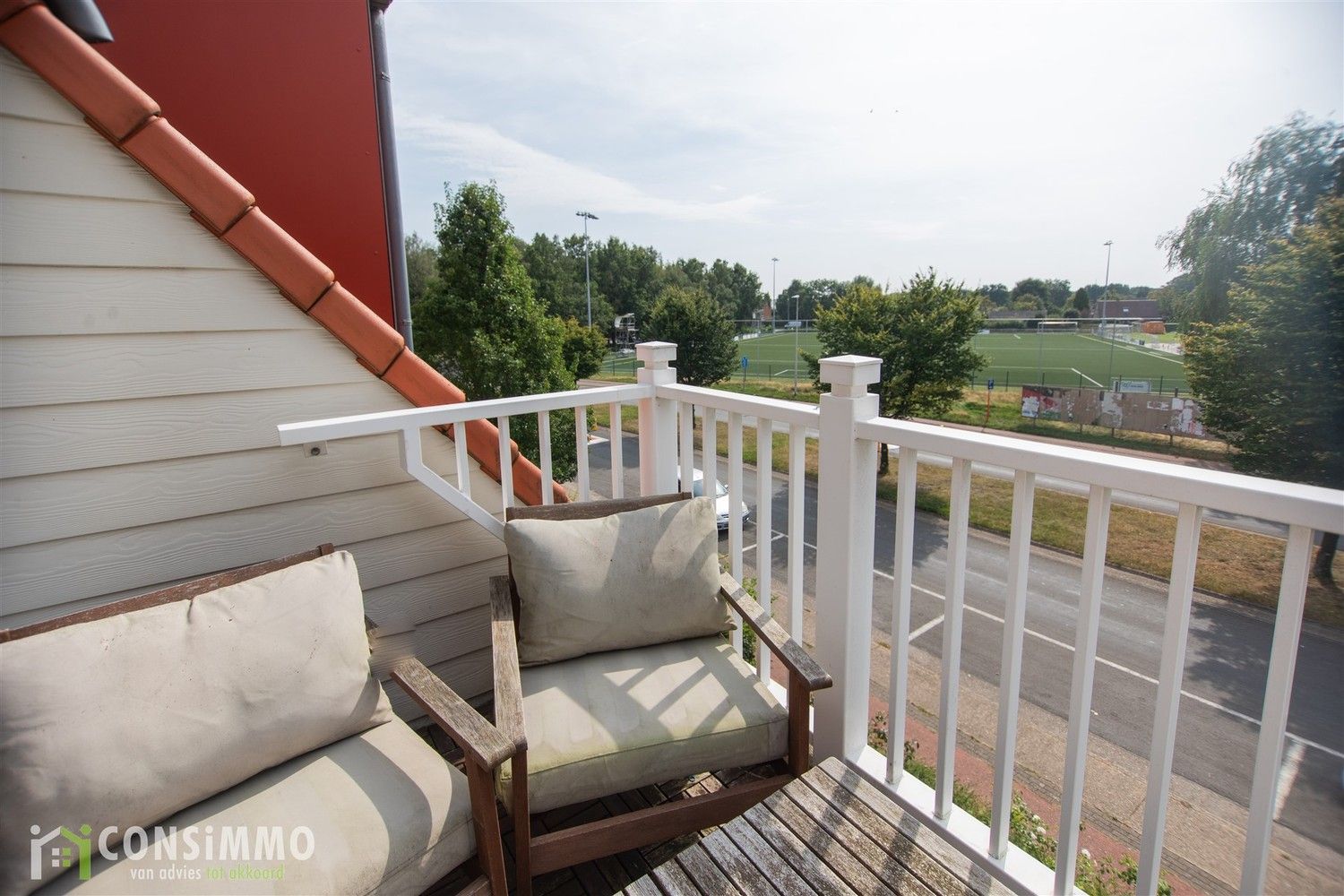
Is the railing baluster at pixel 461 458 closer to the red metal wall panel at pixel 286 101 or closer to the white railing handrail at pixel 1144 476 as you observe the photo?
the white railing handrail at pixel 1144 476

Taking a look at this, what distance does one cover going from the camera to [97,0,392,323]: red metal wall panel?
2.96 m

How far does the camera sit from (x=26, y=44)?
61.2 inches

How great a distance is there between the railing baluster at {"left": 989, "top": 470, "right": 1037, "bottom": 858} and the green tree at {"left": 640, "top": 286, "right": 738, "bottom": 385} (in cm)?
2314

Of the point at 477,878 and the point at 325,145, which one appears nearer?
the point at 477,878

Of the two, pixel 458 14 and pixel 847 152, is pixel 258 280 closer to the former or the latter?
pixel 458 14

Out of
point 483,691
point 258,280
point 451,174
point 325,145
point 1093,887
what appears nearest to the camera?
point 258,280

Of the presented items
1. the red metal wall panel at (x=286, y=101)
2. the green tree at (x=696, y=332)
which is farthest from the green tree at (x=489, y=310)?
the green tree at (x=696, y=332)

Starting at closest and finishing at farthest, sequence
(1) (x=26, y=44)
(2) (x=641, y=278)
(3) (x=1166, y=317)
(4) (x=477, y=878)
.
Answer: (4) (x=477, y=878) → (1) (x=26, y=44) → (3) (x=1166, y=317) → (2) (x=641, y=278)

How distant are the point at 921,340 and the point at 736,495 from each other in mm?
16530

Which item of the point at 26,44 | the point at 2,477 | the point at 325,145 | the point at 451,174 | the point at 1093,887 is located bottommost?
the point at 1093,887

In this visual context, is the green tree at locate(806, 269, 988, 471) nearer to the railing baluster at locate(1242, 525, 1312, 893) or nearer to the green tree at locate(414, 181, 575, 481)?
the green tree at locate(414, 181, 575, 481)

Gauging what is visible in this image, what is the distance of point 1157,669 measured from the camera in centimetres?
834

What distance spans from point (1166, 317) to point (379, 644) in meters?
18.5

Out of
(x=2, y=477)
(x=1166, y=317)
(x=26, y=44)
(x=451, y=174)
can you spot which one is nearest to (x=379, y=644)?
(x=2, y=477)
